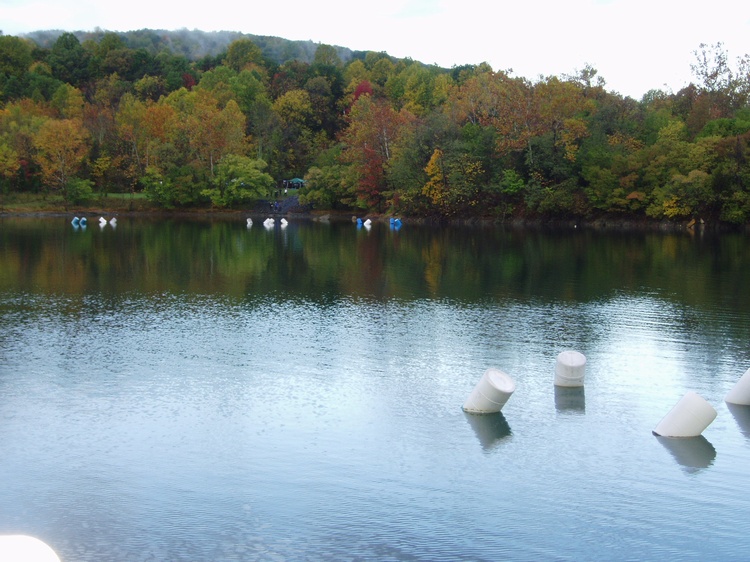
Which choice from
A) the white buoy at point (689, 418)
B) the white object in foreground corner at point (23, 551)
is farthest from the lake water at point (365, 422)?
the white object in foreground corner at point (23, 551)

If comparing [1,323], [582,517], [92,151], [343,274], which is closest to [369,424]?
Answer: [582,517]

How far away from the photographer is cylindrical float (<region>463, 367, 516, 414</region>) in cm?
1426

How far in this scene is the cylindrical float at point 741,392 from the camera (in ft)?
49.9

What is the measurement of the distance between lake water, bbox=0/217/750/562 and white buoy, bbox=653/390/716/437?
0.81 feet

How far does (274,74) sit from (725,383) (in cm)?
11585

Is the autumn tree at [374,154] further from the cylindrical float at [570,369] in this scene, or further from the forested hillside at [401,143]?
the cylindrical float at [570,369]

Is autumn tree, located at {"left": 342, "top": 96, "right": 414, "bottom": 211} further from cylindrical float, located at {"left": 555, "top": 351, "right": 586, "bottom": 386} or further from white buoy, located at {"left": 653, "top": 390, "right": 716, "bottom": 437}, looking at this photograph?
white buoy, located at {"left": 653, "top": 390, "right": 716, "bottom": 437}

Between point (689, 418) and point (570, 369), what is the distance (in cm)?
311

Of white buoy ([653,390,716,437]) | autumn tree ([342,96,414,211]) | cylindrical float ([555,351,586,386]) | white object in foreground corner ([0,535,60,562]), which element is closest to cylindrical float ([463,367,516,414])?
cylindrical float ([555,351,586,386])

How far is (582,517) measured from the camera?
34.5 feet

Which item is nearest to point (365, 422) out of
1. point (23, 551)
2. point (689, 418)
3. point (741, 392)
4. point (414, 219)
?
point (689, 418)

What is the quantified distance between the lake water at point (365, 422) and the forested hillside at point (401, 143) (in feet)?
120

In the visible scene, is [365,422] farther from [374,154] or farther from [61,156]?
[61,156]

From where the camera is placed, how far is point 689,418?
13406 mm
